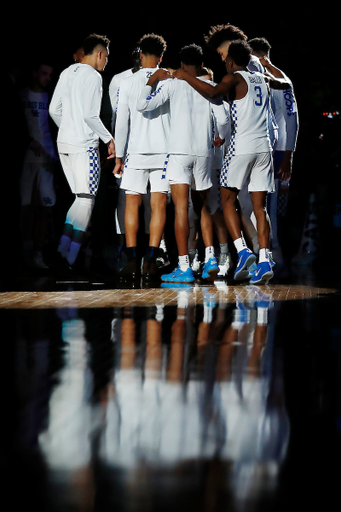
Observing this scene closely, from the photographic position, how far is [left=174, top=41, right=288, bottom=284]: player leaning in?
7.06 metres

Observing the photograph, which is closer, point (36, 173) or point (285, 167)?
point (285, 167)

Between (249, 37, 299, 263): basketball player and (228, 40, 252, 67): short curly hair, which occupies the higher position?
(228, 40, 252, 67): short curly hair

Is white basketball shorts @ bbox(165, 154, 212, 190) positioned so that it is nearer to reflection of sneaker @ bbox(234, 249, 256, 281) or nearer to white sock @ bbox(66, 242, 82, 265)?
reflection of sneaker @ bbox(234, 249, 256, 281)

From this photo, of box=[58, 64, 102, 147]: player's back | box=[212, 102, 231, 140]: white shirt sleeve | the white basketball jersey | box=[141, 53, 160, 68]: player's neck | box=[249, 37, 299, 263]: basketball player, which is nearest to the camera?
the white basketball jersey

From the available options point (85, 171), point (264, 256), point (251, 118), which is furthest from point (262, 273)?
point (85, 171)

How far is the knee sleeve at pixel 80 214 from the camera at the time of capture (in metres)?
7.64

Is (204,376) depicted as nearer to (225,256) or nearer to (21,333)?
(21,333)

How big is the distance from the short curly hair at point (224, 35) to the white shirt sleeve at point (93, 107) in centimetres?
113

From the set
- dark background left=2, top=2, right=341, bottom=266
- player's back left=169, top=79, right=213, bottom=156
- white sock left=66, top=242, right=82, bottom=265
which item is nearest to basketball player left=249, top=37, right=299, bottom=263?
player's back left=169, top=79, right=213, bottom=156

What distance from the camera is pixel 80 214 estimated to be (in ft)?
25.2

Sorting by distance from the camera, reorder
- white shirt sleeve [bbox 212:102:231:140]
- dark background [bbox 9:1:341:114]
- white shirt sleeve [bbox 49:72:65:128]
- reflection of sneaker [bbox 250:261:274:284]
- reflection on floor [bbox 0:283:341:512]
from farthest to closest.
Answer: dark background [bbox 9:1:341:114]
white shirt sleeve [bbox 49:72:65:128]
white shirt sleeve [bbox 212:102:231:140]
reflection of sneaker [bbox 250:261:274:284]
reflection on floor [bbox 0:283:341:512]

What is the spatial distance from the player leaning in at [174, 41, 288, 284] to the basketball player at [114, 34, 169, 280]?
1.99 feet

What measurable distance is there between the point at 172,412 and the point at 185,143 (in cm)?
482

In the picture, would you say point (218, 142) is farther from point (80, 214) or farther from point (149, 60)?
point (80, 214)
